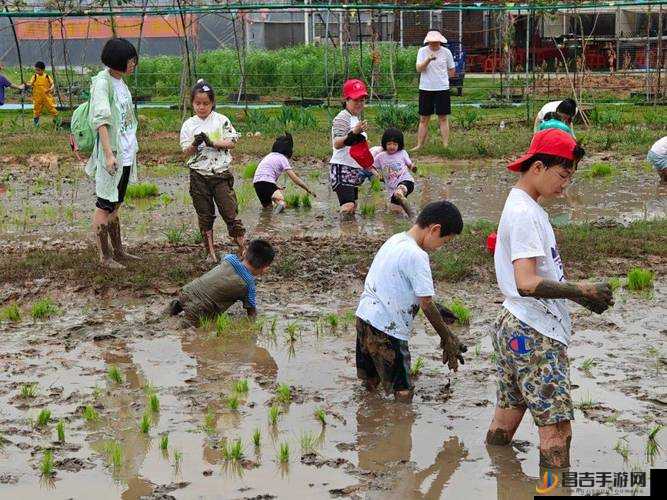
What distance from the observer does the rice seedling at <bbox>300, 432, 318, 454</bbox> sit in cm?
541

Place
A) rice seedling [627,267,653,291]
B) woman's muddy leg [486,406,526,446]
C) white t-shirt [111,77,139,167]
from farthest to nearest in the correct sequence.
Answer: white t-shirt [111,77,139,167], rice seedling [627,267,653,291], woman's muddy leg [486,406,526,446]

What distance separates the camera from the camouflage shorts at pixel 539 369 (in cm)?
476

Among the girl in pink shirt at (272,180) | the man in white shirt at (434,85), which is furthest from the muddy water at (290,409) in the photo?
the man in white shirt at (434,85)

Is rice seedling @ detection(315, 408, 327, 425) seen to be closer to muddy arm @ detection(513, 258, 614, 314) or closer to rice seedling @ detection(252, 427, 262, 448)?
rice seedling @ detection(252, 427, 262, 448)

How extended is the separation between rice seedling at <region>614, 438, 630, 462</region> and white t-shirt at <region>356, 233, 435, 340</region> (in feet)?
4.09

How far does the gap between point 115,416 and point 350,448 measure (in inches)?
53.5

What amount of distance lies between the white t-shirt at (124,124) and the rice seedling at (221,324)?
175 cm

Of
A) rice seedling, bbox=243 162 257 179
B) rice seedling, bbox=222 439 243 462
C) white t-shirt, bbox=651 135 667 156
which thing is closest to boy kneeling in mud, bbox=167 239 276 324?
rice seedling, bbox=222 439 243 462

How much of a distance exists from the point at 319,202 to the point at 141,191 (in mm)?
2059

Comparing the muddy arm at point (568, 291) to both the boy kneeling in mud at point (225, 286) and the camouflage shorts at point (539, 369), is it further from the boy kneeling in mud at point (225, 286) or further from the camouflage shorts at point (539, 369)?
the boy kneeling in mud at point (225, 286)

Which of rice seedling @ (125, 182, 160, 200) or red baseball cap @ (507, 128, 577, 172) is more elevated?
red baseball cap @ (507, 128, 577, 172)

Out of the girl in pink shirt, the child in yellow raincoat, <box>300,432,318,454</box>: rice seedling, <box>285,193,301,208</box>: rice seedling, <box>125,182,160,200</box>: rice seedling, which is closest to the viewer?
<box>300,432,318,454</box>: rice seedling

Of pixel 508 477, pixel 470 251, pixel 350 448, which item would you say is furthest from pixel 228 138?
pixel 508 477

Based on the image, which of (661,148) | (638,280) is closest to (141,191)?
(661,148)
